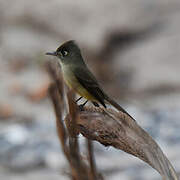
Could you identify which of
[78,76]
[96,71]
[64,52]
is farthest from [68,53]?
[96,71]

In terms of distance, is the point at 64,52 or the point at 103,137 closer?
the point at 103,137

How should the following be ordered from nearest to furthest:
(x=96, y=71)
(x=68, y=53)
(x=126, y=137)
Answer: (x=126, y=137), (x=68, y=53), (x=96, y=71)

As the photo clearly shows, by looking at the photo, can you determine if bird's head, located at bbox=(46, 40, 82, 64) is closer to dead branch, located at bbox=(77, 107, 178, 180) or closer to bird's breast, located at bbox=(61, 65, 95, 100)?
bird's breast, located at bbox=(61, 65, 95, 100)

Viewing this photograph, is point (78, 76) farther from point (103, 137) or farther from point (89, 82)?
point (103, 137)

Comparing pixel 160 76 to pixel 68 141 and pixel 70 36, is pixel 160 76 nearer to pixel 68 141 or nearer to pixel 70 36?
pixel 70 36

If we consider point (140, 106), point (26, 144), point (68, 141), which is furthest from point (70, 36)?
→ point (68, 141)

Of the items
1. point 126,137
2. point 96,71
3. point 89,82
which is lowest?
point 126,137

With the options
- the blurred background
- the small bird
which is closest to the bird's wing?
the small bird

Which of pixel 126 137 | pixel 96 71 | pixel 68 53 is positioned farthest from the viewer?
pixel 96 71

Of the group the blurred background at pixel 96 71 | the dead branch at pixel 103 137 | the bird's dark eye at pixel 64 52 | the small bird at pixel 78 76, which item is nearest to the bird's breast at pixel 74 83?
the small bird at pixel 78 76
